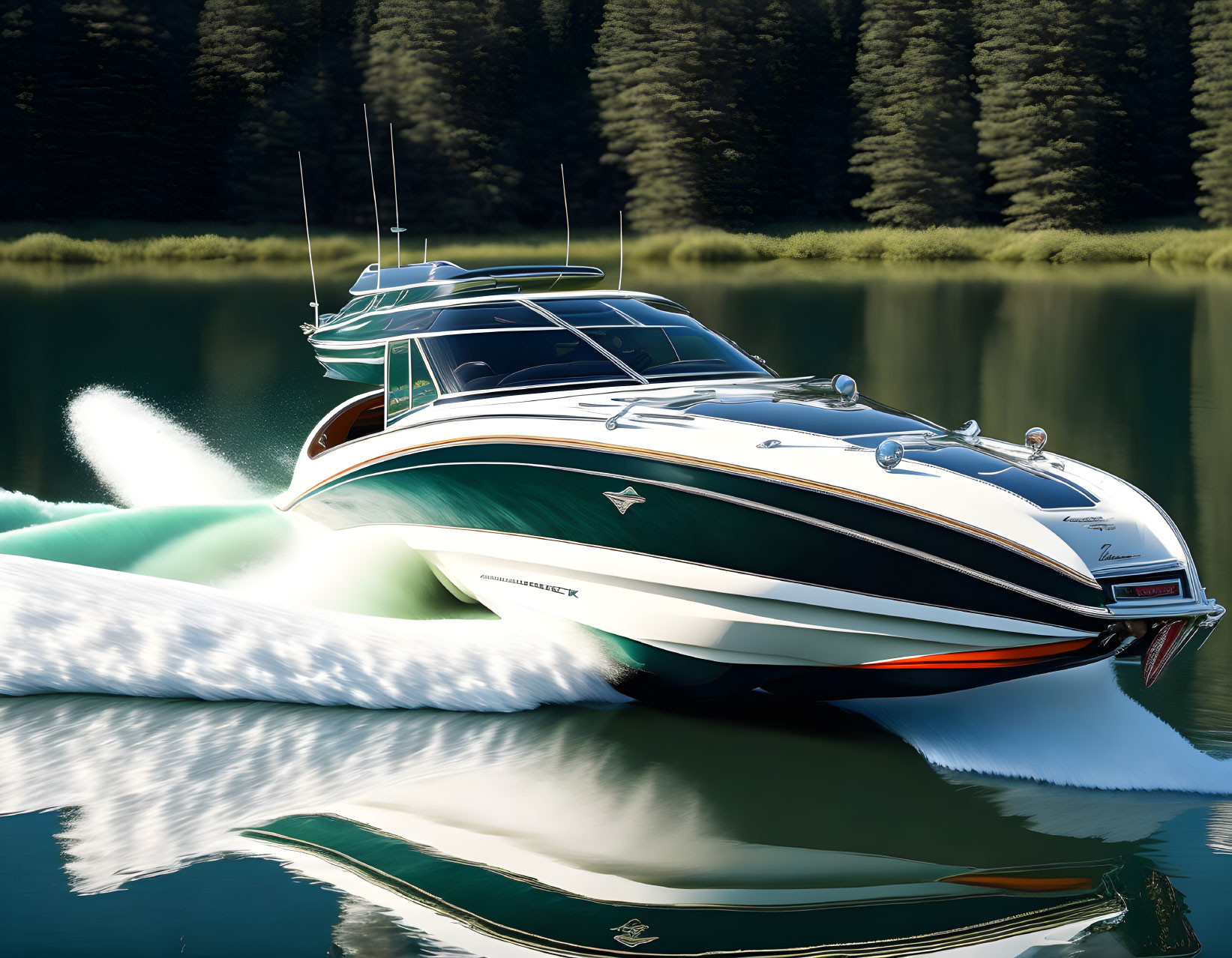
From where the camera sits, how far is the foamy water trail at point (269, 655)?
6387 mm

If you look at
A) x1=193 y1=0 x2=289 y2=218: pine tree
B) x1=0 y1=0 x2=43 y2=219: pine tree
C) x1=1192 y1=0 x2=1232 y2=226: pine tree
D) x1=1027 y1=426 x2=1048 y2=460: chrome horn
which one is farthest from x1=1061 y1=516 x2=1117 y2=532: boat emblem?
x1=0 y1=0 x2=43 y2=219: pine tree

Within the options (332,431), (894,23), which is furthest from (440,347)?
(894,23)

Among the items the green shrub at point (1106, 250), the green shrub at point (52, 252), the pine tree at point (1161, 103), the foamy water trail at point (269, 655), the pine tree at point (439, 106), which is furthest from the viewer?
A: the pine tree at point (1161, 103)

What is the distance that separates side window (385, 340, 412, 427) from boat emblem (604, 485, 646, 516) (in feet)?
6.08

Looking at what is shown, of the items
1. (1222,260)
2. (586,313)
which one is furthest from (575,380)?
(1222,260)

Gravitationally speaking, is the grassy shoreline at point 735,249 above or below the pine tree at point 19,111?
below

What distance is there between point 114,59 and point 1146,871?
193ft

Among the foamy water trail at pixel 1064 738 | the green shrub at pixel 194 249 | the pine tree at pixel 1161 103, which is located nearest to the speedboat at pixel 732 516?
the foamy water trail at pixel 1064 738

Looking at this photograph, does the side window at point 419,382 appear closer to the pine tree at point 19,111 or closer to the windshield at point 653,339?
the windshield at point 653,339

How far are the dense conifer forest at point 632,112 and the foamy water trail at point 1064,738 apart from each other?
46133 millimetres

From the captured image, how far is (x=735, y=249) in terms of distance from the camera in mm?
43750

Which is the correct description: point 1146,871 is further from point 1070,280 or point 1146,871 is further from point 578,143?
point 578,143

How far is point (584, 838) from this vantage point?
4.92 m

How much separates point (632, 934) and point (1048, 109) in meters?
52.2
